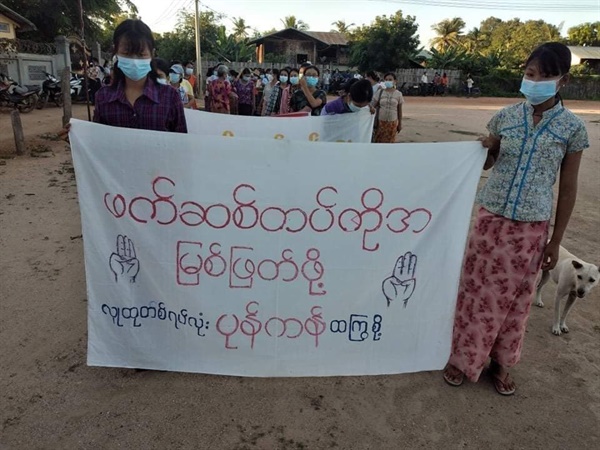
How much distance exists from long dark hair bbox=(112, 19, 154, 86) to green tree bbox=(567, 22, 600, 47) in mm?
56278

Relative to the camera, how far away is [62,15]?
20969 mm

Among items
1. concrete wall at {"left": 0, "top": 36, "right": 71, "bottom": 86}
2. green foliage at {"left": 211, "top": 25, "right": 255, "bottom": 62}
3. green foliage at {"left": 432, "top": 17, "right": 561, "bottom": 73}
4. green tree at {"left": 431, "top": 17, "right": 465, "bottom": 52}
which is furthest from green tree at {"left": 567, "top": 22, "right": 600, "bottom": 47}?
concrete wall at {"left": 0, "top": 36, "right": 71, "bottom": 86}

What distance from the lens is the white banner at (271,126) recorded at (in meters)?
4.30

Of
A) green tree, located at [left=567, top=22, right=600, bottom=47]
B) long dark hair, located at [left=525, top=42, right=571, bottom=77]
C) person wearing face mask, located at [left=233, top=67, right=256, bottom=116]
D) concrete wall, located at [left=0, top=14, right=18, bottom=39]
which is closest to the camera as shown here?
long dark hair, located at [left=525, top=42, right=571, bottom=77]

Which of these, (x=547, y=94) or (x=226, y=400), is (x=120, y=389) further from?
(x=547, y=94)

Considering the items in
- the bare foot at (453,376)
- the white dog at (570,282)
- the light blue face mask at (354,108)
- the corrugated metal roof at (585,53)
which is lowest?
the bare foot at (453,376)

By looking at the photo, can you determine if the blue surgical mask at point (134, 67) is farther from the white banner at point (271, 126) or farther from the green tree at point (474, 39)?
the green tree at point (474, 39)

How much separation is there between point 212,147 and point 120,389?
53.6 inches

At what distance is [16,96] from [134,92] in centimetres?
1300

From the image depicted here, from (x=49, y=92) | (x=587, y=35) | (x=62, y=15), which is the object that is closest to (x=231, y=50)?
(x=62, y=15)

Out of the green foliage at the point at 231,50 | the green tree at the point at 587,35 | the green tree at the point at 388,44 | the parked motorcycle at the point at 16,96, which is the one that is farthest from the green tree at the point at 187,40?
the green tree at the point at 587,35

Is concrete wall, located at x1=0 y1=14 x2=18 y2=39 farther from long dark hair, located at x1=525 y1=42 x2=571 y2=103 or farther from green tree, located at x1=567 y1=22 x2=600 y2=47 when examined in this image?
green tree, located at x1=567 y1=22 x2=600 y2=47

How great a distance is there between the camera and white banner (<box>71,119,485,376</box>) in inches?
86.0

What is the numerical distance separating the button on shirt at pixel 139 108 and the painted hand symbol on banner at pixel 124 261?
2.01 ft
